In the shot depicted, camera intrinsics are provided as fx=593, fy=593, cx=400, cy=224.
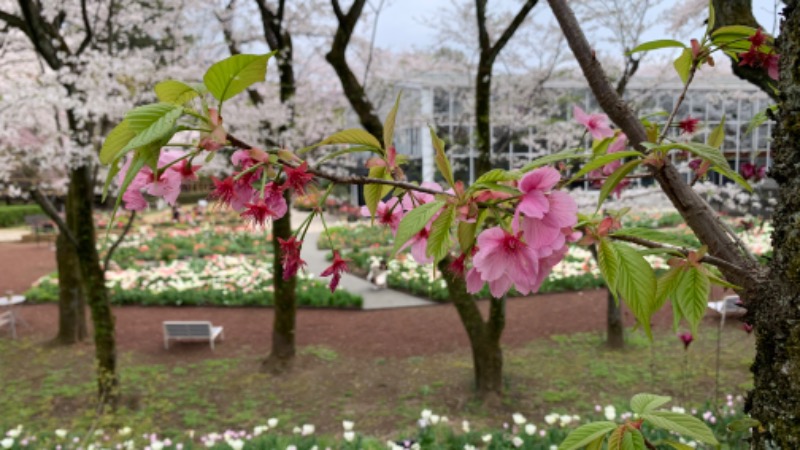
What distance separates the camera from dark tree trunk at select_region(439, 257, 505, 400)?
561 centimetres

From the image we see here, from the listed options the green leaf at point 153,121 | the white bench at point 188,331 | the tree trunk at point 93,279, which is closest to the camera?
the green leaf at point 153,121

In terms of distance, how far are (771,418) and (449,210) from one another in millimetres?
529

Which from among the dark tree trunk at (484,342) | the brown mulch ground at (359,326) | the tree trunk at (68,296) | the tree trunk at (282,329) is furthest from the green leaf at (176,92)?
the tree trunk at (68,296)

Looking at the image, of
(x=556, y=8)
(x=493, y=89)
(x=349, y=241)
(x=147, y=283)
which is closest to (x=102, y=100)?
(x=147, y=283)

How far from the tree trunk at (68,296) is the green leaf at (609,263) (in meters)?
8.22

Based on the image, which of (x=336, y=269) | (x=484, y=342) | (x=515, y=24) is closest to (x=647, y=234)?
(x=336, y=269)

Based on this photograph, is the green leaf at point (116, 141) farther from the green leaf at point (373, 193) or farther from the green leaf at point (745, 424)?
the green leaf at point (745, 424)

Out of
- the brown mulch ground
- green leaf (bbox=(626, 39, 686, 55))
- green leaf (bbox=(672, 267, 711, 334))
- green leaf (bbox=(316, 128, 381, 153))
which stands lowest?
the brown mulch ground

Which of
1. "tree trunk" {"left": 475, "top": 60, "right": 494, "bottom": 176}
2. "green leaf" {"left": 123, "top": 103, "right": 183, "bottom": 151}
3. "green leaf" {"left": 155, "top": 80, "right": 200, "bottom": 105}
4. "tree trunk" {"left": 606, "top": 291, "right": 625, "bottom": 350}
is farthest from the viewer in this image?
"tree trunk" {"left": 606, "top": 291, "right": 625, "bottom": 350}

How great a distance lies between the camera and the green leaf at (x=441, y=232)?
776 millimetres

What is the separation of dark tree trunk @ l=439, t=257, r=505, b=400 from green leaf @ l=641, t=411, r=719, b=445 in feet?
15.4

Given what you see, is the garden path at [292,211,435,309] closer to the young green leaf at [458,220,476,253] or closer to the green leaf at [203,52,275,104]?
the young green leaf at [458,220,476,253]

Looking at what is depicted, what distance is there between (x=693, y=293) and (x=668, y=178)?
195mm

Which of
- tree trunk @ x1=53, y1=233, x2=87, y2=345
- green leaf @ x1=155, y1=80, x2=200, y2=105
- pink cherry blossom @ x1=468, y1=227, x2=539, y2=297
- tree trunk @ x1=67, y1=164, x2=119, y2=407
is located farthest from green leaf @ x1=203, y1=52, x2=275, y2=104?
tree trunk @ x1=53, y1=233, x2=87, y2=345
